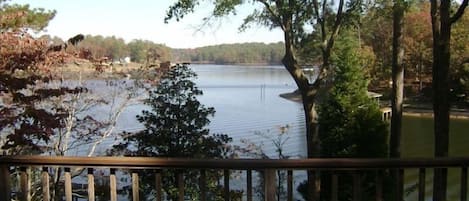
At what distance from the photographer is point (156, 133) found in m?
9.12

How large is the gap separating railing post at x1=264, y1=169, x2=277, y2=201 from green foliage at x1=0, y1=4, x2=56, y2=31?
6.43 m

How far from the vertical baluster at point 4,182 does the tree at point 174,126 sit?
20.9 feet

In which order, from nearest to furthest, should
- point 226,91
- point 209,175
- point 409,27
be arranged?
point 209,175, point 409,27, point 226,91

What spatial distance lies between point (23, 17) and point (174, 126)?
321 cm

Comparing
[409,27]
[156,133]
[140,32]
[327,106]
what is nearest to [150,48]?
[156,133]

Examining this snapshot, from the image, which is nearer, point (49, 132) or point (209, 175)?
point (49, 132)

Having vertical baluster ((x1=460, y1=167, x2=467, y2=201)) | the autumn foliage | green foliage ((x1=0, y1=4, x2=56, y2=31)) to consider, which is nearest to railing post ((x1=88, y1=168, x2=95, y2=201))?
vertical baluster ((x1=460, y1=167, x2=467, y2=201))

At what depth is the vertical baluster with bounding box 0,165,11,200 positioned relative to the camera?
2.47 meters

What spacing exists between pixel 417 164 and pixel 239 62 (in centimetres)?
3603

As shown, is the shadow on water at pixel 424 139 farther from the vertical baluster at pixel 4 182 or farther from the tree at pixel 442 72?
the vertical baluster at pixel 4 182

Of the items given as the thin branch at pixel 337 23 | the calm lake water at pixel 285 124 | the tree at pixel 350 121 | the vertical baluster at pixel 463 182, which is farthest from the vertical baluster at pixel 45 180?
the tree at pixel 350 121

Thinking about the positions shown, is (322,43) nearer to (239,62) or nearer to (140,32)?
(140,32)

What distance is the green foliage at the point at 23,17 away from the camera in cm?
751

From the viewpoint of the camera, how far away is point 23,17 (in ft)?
25.5
